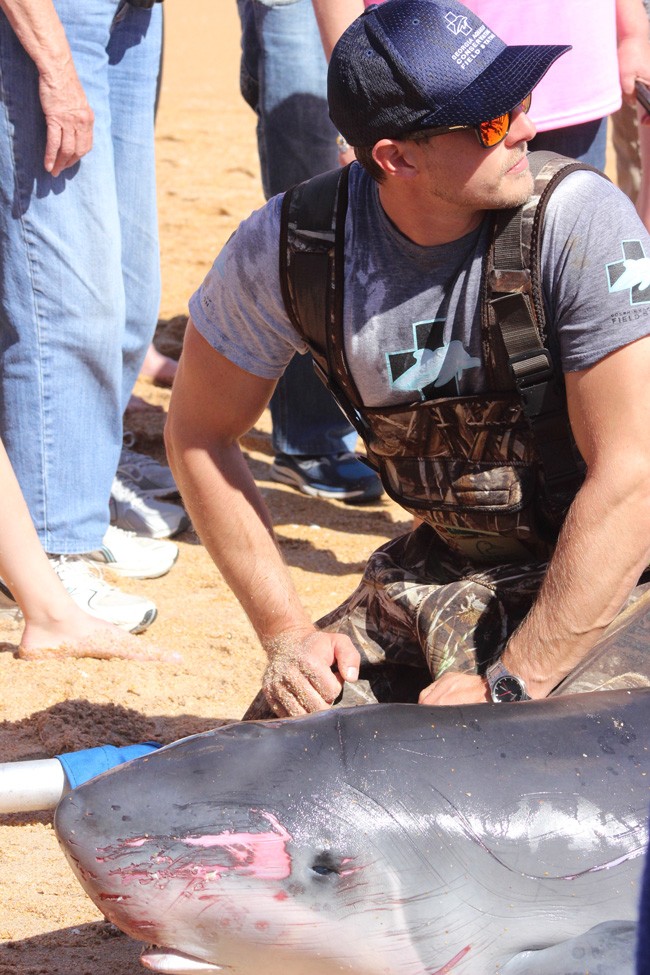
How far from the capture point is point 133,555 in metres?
3.84

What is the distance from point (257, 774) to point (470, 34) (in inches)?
51.3

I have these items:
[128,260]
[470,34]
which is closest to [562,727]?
[470,34]

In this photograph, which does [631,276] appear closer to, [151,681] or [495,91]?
[495,91]

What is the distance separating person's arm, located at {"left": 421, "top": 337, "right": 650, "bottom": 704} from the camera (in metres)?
2.10

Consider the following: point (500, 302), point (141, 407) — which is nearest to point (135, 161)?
point (141, 407)

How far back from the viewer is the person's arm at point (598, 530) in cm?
210

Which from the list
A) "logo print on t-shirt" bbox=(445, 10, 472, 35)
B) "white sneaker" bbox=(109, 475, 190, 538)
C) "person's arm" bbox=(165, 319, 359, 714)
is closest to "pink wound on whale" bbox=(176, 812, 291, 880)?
"person's arm" bbox=(165, 319, 359, 714)

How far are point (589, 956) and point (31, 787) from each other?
1067 mm

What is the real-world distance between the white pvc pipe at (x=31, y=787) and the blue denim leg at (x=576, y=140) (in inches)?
76.8

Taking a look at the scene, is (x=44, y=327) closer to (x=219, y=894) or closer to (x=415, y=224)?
(x=415, y=224)

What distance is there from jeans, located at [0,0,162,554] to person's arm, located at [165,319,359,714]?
933 mm

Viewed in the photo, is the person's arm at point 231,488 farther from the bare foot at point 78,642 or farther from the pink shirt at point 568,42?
the pink shirt at point 568,42

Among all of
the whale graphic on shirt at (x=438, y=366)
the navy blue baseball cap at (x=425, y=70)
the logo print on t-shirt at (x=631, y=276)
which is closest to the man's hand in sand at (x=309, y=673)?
the whale graphic on shirt at (x=438, y=366)

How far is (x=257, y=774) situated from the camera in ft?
6.14
